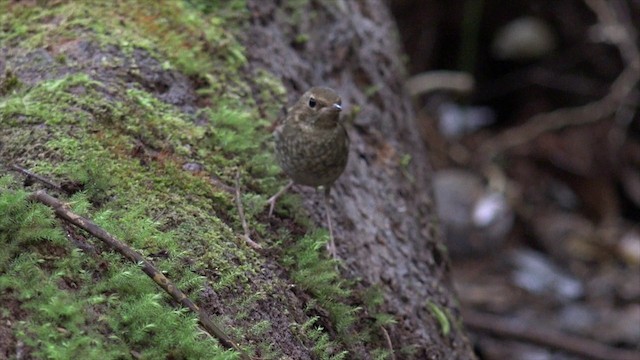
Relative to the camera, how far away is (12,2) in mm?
3953

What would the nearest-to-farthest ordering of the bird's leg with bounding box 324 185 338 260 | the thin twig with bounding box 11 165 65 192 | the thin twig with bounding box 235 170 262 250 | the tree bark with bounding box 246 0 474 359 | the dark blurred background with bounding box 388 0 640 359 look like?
1. the thin twig with bounding box 11 165 65 192
2. the thin twig with bounding box 235 170 262 250
3. the bird's leg with bounding box 324 185 338 260
4. the tree bark with bounding box 246 0 474 359
5. the dark blurred background with bounding box 388 0 640 359

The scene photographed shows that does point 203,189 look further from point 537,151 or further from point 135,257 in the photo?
point 537,151

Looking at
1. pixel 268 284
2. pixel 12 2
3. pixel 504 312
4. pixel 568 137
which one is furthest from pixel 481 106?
pixel 268 284

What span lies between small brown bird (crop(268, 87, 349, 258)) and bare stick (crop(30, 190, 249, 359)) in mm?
1089

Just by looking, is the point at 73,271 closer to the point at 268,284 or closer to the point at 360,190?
the point at 268,284

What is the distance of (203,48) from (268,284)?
4.60 feet

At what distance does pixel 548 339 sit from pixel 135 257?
4.47 metres

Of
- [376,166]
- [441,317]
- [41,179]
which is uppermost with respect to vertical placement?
[376,166]

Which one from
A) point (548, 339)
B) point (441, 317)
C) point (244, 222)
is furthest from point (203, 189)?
point (548, 339)

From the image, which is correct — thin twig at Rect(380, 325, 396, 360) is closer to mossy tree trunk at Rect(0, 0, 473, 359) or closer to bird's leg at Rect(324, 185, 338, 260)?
mossy tree trunk at Rect(0, 0, 473, 359)

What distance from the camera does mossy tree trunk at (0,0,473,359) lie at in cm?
248

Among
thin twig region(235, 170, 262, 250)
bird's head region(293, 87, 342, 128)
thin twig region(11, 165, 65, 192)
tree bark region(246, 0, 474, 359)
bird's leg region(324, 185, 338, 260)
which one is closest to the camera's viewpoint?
thin twig region(11, 165, 65, 192)

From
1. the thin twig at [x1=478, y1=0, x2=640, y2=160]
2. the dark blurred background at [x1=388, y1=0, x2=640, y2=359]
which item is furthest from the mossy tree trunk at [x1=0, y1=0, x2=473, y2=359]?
the thin twig at [x1=478, y1=0, x2=640, y2=160]

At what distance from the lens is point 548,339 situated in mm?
6414
